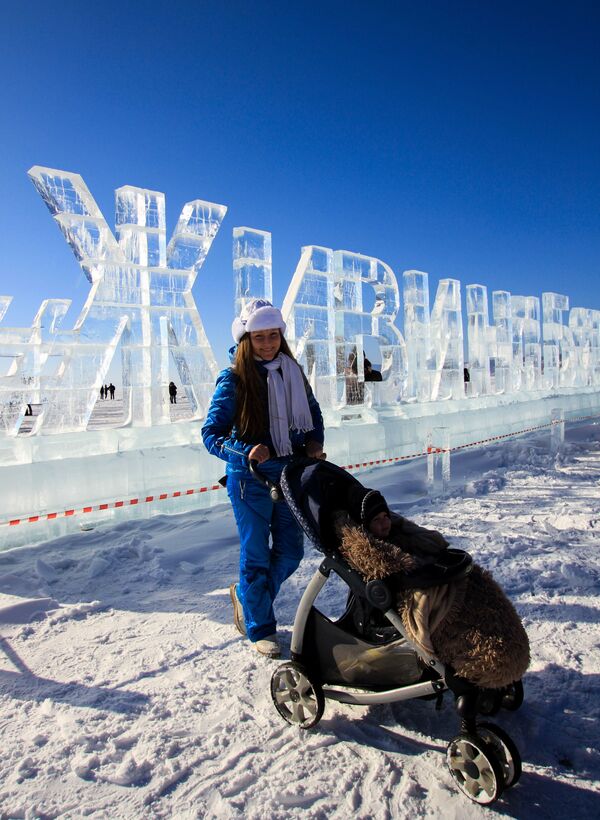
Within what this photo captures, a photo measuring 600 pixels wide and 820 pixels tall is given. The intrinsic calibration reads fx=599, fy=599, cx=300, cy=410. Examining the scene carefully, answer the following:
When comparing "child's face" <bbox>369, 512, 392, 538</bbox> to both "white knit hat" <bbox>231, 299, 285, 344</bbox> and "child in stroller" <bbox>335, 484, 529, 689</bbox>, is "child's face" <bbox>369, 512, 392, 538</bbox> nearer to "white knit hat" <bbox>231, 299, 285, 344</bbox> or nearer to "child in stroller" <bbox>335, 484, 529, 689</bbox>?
"child in stroller" <bbox>335, 484, 529, 689</bbox>

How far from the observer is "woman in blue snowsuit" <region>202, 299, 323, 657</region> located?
3.13 meters

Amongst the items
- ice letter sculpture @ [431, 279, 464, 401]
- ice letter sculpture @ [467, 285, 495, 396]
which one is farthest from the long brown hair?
ice letter sculpture @ [467, 285, 495, 396]

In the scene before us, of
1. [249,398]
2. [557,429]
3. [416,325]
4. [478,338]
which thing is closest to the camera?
[249,398]

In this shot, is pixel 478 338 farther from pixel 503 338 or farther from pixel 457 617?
pixel 457 617

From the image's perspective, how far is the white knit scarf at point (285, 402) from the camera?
3164 millimetres

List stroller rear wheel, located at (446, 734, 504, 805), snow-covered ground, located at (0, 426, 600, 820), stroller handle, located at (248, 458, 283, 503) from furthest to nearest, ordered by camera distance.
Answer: stroller handle, located at (248, 458, 283, 503), snow-covered ground, located at (0, 426, 600, 820), stroller rear wheel, located at (446, 734, 504, 805)

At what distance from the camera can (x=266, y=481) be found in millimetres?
2896

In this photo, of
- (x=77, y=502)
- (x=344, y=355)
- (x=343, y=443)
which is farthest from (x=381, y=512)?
(x=344, y=355)

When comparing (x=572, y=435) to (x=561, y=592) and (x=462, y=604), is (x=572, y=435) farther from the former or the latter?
(x=462, y=604)

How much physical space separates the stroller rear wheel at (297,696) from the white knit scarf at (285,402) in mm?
1068

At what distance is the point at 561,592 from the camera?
13.0ft

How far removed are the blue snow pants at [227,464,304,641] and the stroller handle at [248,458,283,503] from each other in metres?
0.18

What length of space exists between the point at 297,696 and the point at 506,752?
0.89 m

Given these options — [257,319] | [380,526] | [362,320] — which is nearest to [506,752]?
[380,526]
